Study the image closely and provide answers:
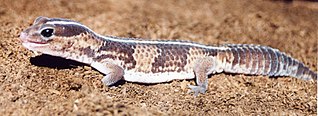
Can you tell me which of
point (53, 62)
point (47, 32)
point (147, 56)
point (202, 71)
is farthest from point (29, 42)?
point (202, 71)

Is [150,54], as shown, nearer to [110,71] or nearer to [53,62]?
[110,71]

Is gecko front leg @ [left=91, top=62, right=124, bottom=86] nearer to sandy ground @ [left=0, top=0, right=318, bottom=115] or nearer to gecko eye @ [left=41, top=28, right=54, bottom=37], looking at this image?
sandy ground @ [left=0, top=0, right=318, bottom=115]

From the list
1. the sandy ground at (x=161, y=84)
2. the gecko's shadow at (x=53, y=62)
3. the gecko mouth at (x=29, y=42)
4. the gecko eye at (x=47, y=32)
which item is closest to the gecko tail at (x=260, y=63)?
the sandy ground at (x=161, y=84)

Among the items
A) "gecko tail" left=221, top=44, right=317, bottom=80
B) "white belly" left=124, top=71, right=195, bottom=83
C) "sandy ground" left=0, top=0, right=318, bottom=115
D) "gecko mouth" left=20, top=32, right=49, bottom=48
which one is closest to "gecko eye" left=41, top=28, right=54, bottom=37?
"gecko mouth" left=20, top=32, right=49, bottom=48

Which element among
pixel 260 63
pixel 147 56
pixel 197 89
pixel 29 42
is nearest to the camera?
pixel 29 42

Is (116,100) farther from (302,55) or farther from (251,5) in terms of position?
(251,5)

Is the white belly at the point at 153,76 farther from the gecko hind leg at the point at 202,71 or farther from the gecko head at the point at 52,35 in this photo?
the gecko head at the point at 52,35
